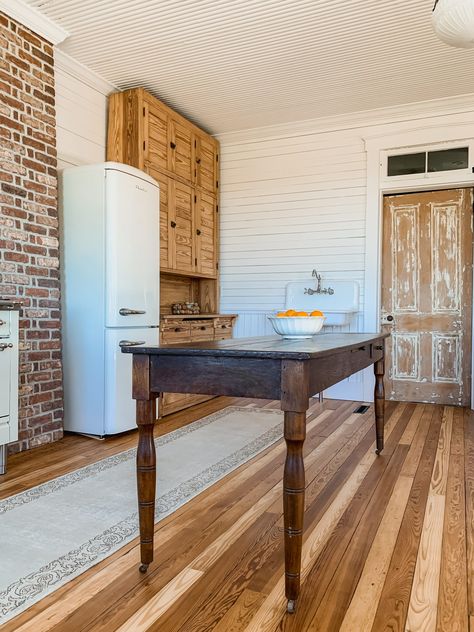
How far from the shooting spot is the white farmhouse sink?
16.3ft

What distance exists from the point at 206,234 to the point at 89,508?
3.64m

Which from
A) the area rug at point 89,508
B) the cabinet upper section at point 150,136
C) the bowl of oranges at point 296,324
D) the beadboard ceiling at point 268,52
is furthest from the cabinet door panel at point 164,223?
the bowl of oranges at point 296,324

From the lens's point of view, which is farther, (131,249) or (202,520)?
(131,249)

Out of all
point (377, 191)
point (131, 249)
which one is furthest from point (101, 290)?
point (377, 191)

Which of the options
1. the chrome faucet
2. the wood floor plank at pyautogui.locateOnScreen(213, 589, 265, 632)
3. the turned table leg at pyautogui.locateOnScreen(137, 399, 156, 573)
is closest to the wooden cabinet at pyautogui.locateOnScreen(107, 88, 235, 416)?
the chrome faucet

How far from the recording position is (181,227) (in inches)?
191

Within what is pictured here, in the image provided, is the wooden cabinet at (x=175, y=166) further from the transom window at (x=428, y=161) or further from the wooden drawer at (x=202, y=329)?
the transom window at (x=428, y=161)

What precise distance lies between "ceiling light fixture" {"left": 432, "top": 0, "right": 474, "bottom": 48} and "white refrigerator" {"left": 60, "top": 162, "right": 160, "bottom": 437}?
2.23m

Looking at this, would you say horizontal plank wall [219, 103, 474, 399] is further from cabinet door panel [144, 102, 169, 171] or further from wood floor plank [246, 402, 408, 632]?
wood floor plank [246, 402, 408, 632]

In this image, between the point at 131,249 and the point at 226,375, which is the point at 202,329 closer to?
the point at 131,249

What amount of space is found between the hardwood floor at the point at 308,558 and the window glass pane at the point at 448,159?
2.91m

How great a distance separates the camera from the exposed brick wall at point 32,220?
10.3ft

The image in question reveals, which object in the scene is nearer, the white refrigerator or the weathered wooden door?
the white refrigerator

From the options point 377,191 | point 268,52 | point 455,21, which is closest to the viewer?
point 455,21
